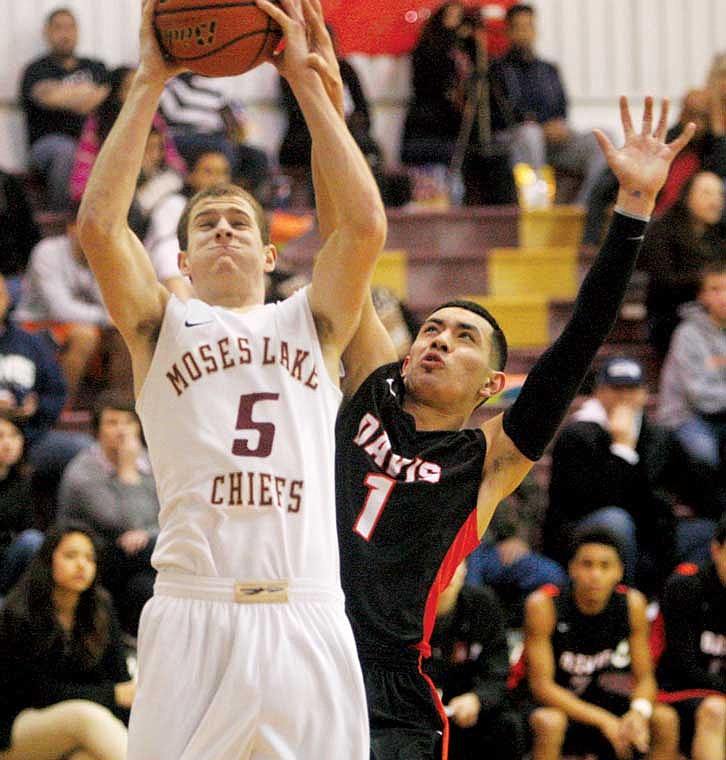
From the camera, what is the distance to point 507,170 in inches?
434

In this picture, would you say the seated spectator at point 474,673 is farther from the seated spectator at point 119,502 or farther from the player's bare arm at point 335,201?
the player's bare arm at point 335,201

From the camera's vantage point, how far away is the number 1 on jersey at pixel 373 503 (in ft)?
12.3

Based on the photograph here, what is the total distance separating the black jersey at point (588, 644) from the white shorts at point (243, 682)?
3.91 meters

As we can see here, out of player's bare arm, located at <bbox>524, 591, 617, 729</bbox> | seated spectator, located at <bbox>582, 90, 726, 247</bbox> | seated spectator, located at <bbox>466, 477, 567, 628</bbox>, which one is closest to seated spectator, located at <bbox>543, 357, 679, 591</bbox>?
seated spectator, located at <bbox>466, 477, 567, 628</bbox>

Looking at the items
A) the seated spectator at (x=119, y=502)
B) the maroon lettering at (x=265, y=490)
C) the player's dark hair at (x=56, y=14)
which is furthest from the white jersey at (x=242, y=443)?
the player's dark hair at (x=56, y=14)

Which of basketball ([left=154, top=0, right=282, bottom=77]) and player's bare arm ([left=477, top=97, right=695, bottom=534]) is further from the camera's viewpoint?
player's bare arm ([left=477, top=97, right=695, bottom=534])

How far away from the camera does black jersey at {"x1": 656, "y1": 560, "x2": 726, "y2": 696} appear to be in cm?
717

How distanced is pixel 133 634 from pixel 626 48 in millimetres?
7456

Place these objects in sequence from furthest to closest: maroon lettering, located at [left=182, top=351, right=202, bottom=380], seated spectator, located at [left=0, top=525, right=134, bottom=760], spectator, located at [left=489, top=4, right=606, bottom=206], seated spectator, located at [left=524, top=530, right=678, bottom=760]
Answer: spectator, located at [left=489, top=4, right=606, bottom=206], seated spectator, located at [left=524, top=530, right=678, bottom=760], seated spectator, located at [left=0, top=525, right=134, bottom=760], maroon lettering, located at [left=182, top=351, right=202, bottom=380]

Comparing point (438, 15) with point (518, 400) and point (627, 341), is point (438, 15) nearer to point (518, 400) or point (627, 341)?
point (627, 341)

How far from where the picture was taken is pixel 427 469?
3.83 metres

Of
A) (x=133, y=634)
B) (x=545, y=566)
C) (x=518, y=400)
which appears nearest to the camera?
(x=518, y=400)

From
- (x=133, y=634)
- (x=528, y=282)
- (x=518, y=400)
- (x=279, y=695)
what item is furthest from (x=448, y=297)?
(x=279, y=695)

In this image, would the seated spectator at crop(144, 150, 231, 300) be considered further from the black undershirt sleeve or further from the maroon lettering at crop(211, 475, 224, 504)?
the maroon lettering at crop(211, 475, 224, 504)
